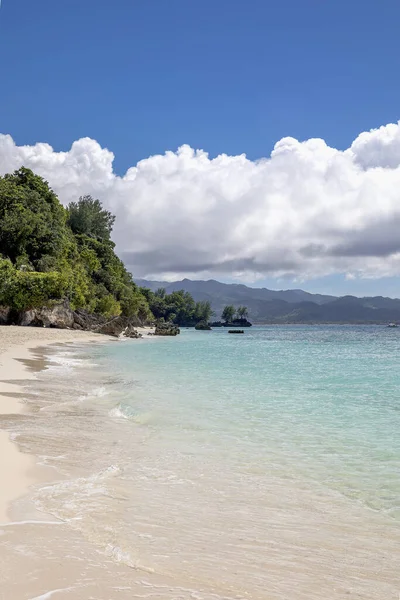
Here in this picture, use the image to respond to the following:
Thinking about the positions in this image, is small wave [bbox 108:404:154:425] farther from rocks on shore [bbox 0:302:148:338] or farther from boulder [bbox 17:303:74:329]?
boulder [bbox 17:303:74:329]

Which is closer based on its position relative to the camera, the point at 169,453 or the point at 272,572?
the point at 272,572

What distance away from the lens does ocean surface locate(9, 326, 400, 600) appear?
15.7 ft

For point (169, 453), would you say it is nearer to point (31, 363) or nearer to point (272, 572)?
point (272, 572)

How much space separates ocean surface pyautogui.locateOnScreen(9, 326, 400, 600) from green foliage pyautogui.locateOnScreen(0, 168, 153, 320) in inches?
1916

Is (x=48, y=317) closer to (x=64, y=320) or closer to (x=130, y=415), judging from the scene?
(x=64, y=320)

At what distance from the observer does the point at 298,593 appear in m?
4.42

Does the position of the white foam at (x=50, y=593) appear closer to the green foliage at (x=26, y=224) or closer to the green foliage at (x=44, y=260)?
the green foliage at (x=44, y=260)

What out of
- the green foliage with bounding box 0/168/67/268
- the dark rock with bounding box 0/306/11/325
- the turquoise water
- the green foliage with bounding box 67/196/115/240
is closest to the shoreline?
the turquoise water

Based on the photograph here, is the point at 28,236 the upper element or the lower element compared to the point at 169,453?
upper

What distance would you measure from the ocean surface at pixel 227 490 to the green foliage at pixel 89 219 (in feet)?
345

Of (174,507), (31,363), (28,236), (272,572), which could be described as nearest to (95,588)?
(272,572)

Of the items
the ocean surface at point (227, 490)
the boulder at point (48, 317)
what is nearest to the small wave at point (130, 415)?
the ocean surface at point (227, 490)

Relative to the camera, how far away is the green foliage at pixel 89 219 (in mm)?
119000

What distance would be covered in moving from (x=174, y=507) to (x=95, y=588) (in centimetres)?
265
